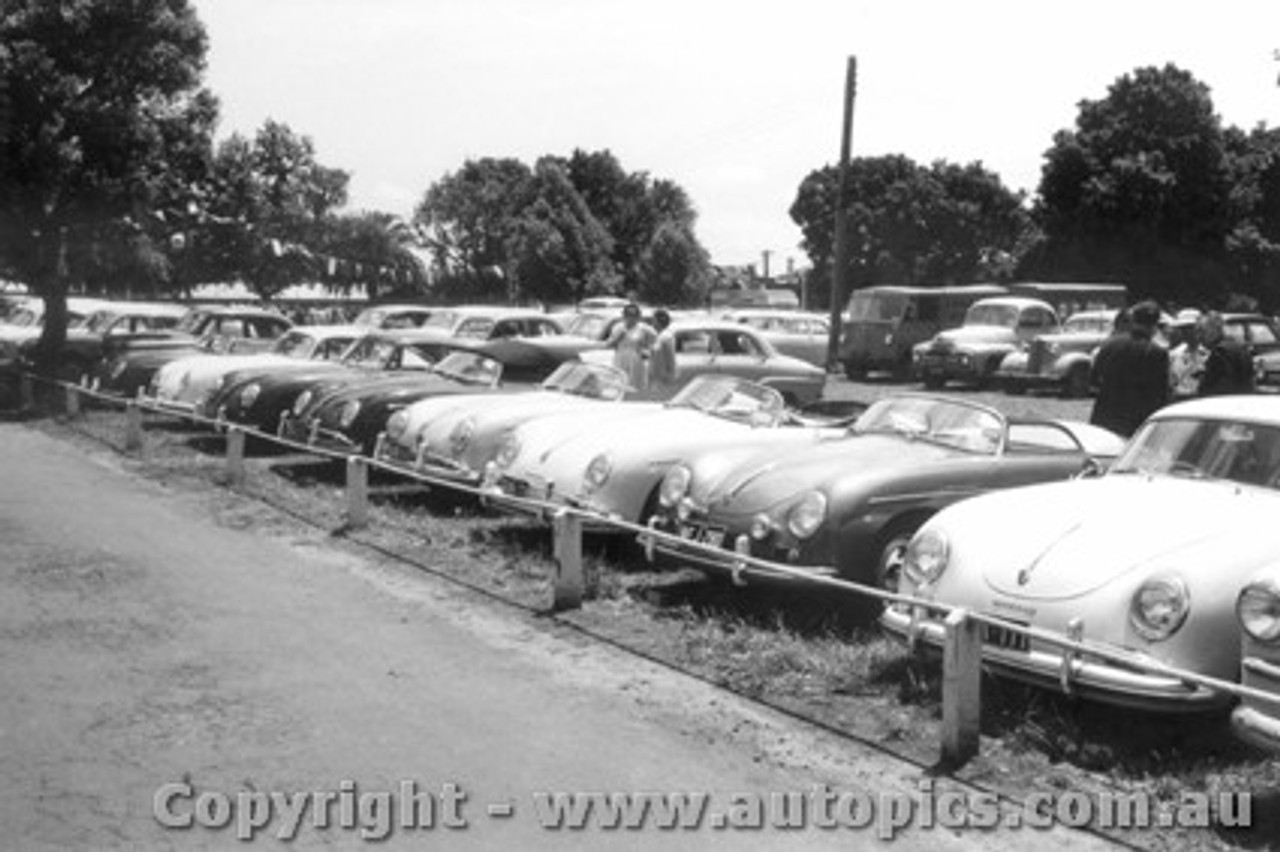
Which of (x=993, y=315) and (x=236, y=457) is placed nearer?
(x=236, y=457)

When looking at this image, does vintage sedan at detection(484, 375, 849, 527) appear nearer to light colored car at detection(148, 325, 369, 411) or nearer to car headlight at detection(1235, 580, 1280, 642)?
car headlight at detection(1235, 580, 1280, 642)

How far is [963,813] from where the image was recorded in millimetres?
4852

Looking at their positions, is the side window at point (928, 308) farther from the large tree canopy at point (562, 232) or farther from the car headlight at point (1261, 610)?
the large tree canopy at point (562, 232)

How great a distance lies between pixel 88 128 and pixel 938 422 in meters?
16.7

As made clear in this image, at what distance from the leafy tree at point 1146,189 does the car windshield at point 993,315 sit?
16.8m

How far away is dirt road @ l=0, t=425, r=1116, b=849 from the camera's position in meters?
4.61

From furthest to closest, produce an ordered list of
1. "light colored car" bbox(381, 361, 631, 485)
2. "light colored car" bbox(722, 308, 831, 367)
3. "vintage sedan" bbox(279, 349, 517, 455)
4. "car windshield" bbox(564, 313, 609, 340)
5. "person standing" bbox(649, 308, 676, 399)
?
"light colored car" bbox(722, 308, 831, 367) < "car windshield" bbox(564, 313, 609, 340) < "person standing" bbox(649, 308, 676, 399) < "vintage sedan" bbox(279, 349, 517, 455) < "light colored car" bbox(381, 361, 631, 485)

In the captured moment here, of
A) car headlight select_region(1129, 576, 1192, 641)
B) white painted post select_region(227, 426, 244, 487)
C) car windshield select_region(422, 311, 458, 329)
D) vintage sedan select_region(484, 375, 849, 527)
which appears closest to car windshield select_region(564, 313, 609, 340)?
car windshield select_region(422, 311, 458, 329)

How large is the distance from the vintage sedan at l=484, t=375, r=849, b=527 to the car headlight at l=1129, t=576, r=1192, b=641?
363cm

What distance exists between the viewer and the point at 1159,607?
541 cm

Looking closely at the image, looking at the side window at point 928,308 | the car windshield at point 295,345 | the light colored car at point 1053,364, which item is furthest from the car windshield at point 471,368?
the side window at point 928,308

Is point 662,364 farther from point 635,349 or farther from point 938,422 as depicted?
point 938,422


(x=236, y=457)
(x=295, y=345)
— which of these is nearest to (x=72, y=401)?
(x=295, y=345)

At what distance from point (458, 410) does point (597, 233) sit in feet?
162
